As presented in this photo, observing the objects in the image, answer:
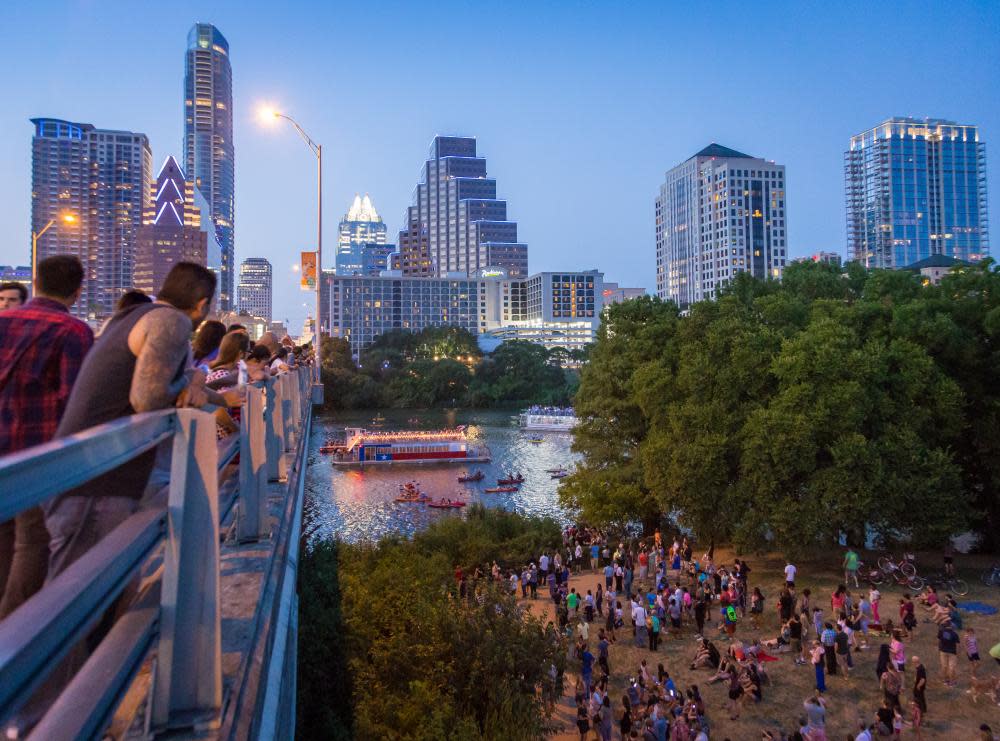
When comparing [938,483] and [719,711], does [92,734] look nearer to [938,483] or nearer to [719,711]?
[719,711]

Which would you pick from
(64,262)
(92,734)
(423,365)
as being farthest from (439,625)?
(423,365)

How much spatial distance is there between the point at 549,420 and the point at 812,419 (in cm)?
5208

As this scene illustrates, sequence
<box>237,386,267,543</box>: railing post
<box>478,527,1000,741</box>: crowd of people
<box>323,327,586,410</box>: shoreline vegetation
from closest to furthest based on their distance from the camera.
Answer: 1. <box>237,386,267,543</box>: railing post
2. <box>478,527,1000,741</box>: crowd of people
3. <box>323,327,586,410</box>: shoreline vegetation

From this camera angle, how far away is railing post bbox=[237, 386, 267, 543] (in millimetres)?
4586

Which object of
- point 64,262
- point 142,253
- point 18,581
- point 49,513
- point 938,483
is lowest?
point 938,483

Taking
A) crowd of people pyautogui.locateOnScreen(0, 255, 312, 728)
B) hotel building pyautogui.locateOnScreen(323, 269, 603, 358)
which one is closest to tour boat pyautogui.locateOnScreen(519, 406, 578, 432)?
crowd of people pyautogui.locateOnScreen(0, 255, 312, 728)

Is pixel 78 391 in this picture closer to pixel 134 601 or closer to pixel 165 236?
pixel 134 601

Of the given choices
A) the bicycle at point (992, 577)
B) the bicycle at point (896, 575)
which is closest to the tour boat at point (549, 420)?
the bicycle at point (896, 575)

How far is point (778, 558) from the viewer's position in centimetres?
2520

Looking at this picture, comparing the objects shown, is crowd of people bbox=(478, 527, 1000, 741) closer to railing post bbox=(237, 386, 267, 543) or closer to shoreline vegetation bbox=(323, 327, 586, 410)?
railing post bbox=(237, 386, 267, 543)

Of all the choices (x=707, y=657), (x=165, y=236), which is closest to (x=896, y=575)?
(x=707, y=657)

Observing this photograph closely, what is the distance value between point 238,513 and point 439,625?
8.31 metres

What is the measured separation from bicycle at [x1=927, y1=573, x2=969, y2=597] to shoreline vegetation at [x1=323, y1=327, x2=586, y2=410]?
2883 inches

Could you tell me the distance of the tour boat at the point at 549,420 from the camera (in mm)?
71219
